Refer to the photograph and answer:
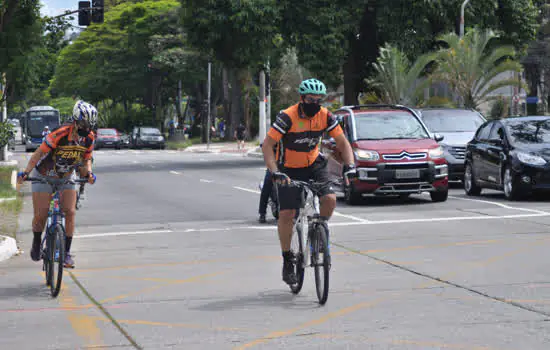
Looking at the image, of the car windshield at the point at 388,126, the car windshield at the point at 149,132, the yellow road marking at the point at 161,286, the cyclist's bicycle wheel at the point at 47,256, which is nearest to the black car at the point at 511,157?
the car windshield at the point at 388,126

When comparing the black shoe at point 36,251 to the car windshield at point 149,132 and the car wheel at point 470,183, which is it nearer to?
the car wheel at point 470,183

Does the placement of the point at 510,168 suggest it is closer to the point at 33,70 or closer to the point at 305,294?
the point at 305,294

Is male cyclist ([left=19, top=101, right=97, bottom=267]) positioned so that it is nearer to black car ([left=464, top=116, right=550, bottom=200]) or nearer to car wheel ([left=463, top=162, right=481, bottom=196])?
black car ([left=464, top=116, right=550, bottom=200])

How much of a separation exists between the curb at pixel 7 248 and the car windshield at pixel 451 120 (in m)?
13.4

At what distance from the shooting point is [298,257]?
871cm

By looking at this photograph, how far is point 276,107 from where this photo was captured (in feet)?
231

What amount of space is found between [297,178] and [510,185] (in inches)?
412

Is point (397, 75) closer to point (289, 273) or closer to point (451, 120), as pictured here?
point (451, 120)

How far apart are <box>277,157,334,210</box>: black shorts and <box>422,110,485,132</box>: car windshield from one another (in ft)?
50.3

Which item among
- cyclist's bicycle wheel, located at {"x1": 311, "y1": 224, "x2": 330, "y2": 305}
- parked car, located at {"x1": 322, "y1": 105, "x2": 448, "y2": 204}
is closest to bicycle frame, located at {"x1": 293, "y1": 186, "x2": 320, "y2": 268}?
cyclist's bicycle wheel, located at {"x1": 311, "y1": 224, "x2": 330, "y2": 305}

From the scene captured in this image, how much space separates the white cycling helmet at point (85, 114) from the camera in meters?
9.38

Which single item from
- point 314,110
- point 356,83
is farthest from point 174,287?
point 356,83

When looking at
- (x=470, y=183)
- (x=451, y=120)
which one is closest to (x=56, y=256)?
(x=470, y=183)

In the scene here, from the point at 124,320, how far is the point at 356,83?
31.8 m
